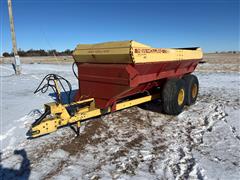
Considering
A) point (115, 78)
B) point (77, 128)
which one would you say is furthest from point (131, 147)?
point (115, 78)

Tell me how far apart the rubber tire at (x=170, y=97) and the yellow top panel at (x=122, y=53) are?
1.95 feet

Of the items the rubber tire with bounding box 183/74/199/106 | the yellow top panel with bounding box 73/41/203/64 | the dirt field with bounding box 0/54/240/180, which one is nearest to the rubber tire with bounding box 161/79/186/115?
the dirt field with bounding box 0/54/240/180

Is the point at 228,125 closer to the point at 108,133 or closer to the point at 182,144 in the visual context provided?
the point at 182,144

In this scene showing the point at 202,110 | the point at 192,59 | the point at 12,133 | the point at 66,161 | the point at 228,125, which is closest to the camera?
the point at 66,161

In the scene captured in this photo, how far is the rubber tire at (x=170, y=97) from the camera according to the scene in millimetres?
5223

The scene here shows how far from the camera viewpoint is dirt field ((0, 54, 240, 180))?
300 cm

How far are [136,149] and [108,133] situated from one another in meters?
0.86

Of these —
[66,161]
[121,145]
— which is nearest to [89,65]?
[121,145]

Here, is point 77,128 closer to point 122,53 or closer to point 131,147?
point 131,147

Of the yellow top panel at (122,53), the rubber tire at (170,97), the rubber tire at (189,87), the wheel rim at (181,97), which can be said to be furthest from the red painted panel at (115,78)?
the rubber tire at (189,87)

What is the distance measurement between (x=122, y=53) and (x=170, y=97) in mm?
1847

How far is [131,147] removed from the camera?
12.3ft

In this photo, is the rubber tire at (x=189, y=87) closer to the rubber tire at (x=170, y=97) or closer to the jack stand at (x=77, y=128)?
the rubber tire at (x=170, y=97)

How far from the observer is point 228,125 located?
4699 millimetres
